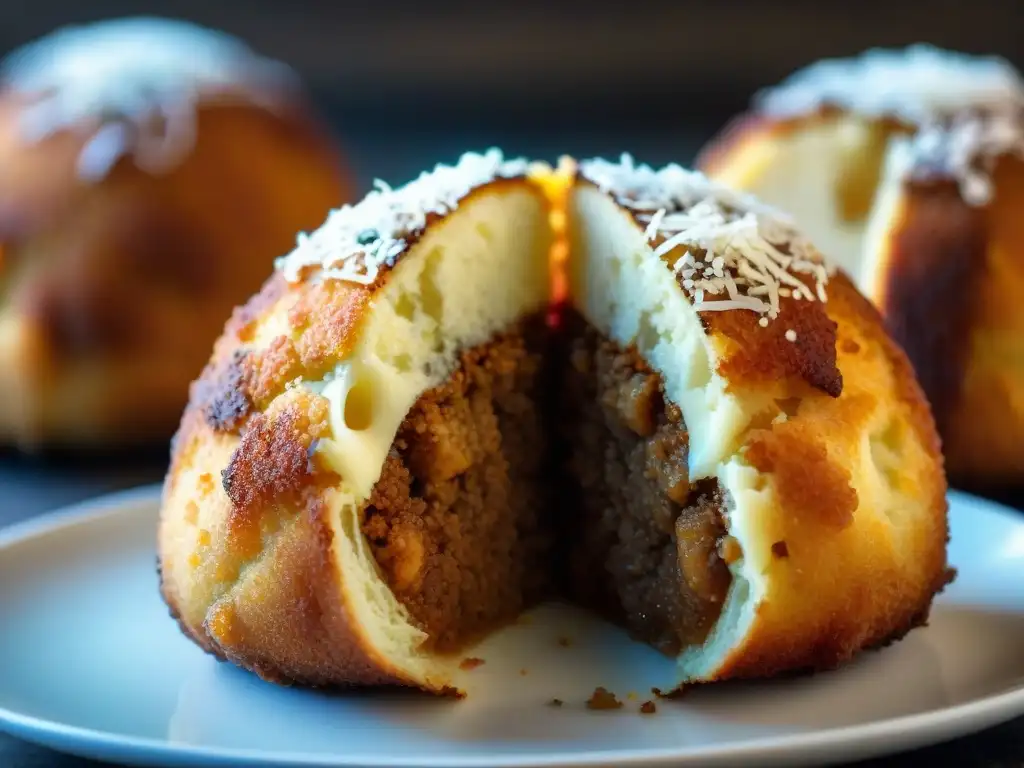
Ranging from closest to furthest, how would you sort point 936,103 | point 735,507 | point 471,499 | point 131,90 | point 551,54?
point 735,507
point 471,499
point 936,103
point 131,90
point 551,54

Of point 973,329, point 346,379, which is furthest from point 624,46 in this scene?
point 346,379

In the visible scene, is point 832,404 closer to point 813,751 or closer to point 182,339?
point 813,751

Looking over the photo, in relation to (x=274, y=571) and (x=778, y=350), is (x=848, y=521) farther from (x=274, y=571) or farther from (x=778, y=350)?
(x=274, y=571)

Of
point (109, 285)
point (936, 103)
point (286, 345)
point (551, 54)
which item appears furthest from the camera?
point (551, 54)

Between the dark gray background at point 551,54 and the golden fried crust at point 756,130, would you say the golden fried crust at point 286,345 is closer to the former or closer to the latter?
the golden fried crust at point 756,130

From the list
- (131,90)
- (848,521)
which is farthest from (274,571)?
(131,90)

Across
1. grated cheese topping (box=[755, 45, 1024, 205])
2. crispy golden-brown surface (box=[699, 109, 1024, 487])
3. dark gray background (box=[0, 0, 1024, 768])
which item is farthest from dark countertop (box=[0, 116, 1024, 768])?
grated cheese topping (box=[755, 45, 1024, 205])
